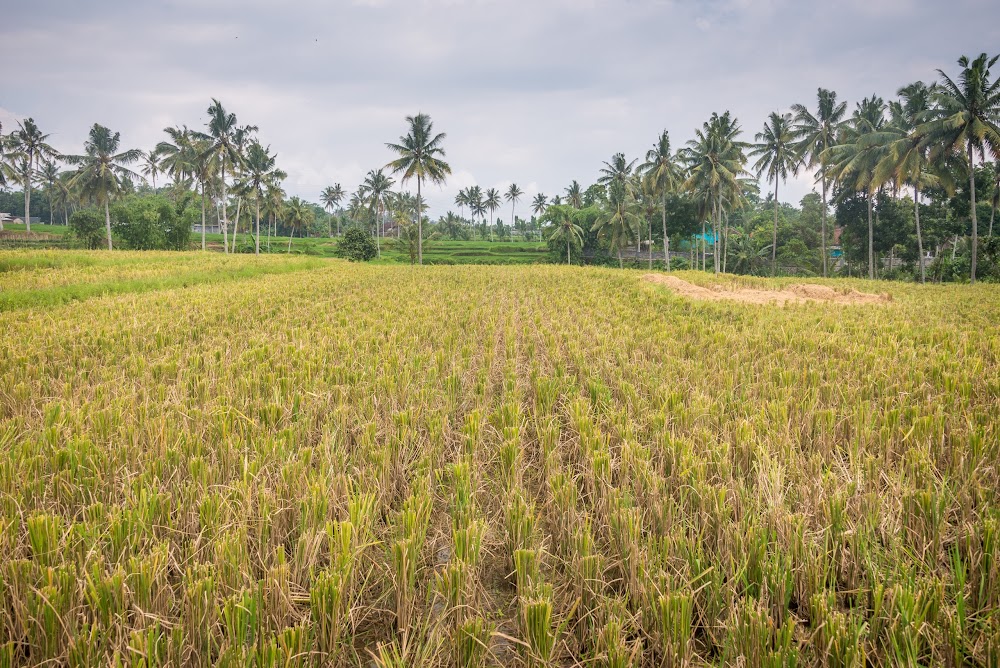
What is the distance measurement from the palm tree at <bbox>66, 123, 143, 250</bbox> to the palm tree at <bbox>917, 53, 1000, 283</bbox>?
56883mm

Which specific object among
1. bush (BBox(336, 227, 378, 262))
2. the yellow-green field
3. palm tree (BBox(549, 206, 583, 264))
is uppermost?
palm tree (BBox(549, 206, 583, 264))

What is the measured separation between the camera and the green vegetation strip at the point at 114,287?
10.7 meters

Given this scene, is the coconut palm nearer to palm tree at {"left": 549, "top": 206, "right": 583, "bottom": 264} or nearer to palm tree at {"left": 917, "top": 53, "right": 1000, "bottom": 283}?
palm tree at {"left": 549, "top": 206, "right": 583, "bottom": 264}

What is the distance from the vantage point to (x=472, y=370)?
575 cm

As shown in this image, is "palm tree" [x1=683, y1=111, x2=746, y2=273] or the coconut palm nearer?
"palm tree" [x1=683, y1=111, x2=746, y2=273]

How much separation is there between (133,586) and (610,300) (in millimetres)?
12321

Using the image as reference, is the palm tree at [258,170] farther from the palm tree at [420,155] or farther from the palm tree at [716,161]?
the palm tree at [716,161]

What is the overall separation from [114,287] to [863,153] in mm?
39976

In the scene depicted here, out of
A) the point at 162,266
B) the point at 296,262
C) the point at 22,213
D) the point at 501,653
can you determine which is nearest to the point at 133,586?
the point at 501,653

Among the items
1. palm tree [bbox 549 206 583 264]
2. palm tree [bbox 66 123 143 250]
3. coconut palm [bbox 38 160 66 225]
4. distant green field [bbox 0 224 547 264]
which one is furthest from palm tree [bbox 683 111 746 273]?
coconut palm [bbox 38 160 66 225]

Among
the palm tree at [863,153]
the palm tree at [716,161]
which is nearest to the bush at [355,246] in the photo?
the palm tree at [716,161]

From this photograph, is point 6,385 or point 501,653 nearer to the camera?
point 501,653

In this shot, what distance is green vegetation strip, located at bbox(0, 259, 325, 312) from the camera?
10.7 meters

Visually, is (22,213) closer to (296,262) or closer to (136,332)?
(296,262)
